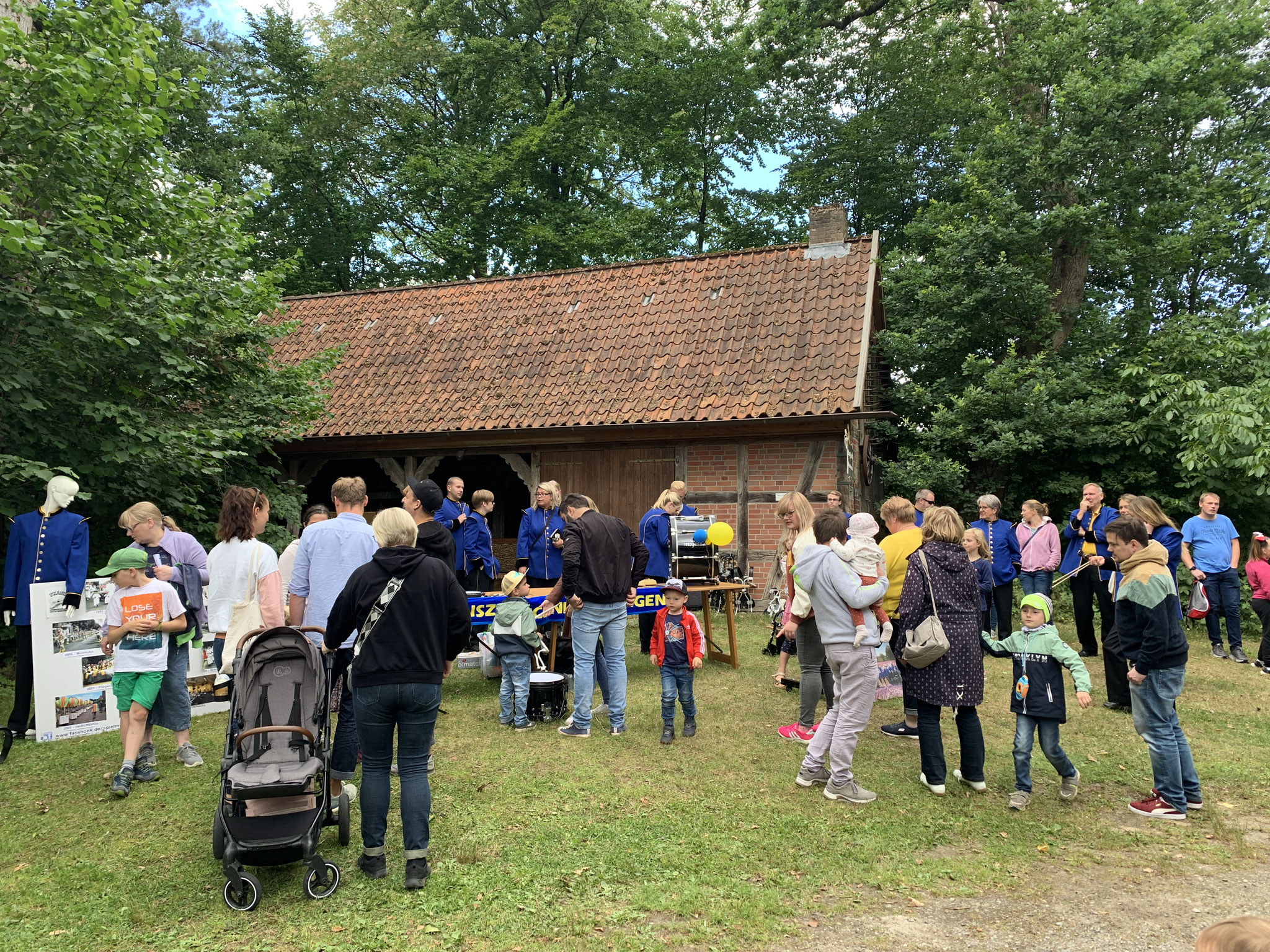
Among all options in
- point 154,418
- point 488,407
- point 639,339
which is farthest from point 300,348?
point 154,418

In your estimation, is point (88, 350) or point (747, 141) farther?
point (747, 141)

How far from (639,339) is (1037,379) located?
6.52 meters

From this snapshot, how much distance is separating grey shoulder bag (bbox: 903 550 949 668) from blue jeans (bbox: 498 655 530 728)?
2853mm

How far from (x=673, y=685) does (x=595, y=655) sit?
0.64 m

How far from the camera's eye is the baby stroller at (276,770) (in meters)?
3.68

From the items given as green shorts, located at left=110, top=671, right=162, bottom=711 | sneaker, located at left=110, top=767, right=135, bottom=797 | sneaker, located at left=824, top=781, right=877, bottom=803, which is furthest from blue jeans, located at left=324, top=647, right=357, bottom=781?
sneaker, located at left=824, top=781, right=877, bottom=803

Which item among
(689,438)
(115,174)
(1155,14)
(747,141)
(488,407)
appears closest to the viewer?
(115,174)

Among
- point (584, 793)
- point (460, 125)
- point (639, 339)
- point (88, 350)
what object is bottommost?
point (584, 793)

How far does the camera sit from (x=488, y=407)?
13.7m

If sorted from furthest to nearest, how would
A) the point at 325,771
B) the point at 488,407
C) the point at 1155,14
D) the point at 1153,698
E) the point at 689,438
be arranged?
the point at 1155,14 → the point at 488,407 → the point at 689,438 → the point at 1153,698 → the point at 325,771

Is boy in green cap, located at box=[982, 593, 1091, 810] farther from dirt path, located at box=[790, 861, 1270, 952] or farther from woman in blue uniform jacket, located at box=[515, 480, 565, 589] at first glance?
woman in blue uniform jacket, located at box=[515, 480, 565, 589]

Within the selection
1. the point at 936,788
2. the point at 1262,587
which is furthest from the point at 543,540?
the point at 1262,587

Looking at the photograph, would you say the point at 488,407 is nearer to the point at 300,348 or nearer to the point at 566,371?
the point at 566,371

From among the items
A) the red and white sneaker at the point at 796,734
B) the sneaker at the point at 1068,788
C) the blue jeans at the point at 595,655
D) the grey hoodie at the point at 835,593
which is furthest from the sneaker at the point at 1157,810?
the blue jeans at the point at 595,655
